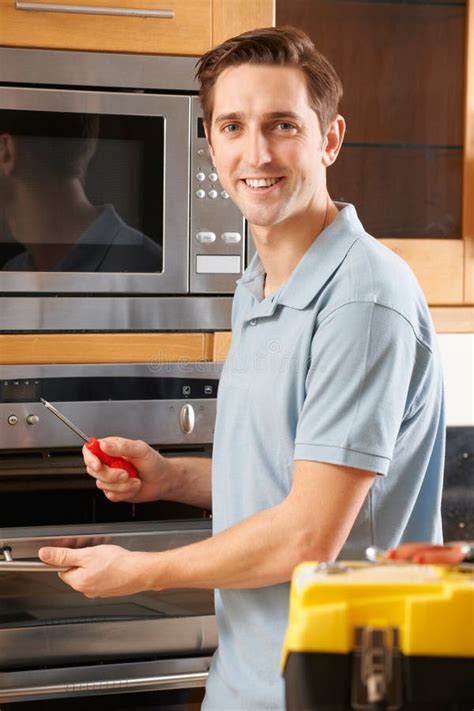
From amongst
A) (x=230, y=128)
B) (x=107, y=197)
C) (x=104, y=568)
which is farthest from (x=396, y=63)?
(x=104, y=568)

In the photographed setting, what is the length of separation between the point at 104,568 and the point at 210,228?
25.5 inches

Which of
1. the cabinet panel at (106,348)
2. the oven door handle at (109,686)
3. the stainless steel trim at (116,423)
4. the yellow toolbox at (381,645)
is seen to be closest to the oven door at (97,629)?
the oven door handle at (109,686)

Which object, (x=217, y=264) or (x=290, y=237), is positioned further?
(x=217, y=264)

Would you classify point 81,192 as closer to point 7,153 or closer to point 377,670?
point 7,153

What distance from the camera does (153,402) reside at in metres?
1.72

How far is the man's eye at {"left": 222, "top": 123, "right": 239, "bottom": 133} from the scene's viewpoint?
1.31 meters

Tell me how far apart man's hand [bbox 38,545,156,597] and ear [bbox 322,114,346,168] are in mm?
518

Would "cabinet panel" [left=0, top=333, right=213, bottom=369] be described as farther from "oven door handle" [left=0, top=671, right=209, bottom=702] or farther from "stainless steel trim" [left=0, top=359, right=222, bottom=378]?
"oven door handle" [left=0, top=671, right=209, bottom=702]

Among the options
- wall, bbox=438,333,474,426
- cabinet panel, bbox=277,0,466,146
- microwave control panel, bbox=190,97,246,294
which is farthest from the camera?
wall, bbox=438,333,474,426

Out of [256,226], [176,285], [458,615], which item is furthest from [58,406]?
[458,615]

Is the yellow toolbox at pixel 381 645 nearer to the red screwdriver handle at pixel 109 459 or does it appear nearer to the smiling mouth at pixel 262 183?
the smiling mouth at pixel 262 183

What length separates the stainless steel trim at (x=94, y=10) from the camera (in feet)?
5.28

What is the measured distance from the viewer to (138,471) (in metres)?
1.55

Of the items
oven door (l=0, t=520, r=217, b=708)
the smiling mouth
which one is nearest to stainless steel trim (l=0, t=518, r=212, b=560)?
oven door (l=0, t=520, r=217, b=708)
